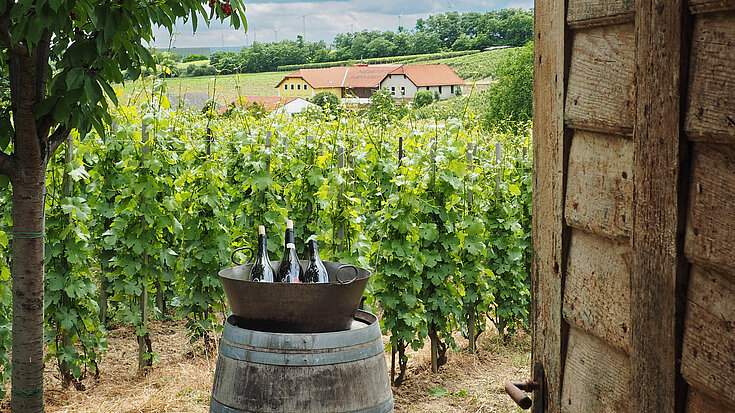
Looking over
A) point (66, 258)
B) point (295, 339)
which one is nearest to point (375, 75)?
point (66, 258)

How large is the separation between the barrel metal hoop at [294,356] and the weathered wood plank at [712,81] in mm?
1869

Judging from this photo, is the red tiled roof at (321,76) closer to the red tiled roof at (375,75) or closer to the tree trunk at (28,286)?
the red tiled roof at (375,75)

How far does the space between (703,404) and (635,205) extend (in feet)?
1.04

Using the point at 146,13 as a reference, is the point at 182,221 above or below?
below

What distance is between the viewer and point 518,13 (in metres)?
63.4

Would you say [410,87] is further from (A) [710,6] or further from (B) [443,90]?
(A) [710,6]

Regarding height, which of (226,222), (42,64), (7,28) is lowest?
(226,222)

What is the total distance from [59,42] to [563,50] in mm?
2619

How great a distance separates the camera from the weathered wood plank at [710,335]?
944mm

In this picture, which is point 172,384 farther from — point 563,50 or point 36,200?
point 563,50

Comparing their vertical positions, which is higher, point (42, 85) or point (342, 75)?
point (342, 75)

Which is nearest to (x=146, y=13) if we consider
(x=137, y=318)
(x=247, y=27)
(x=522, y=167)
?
(x=247, y=27)

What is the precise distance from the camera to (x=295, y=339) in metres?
2.64

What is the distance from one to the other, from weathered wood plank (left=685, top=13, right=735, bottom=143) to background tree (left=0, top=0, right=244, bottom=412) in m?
2.07
